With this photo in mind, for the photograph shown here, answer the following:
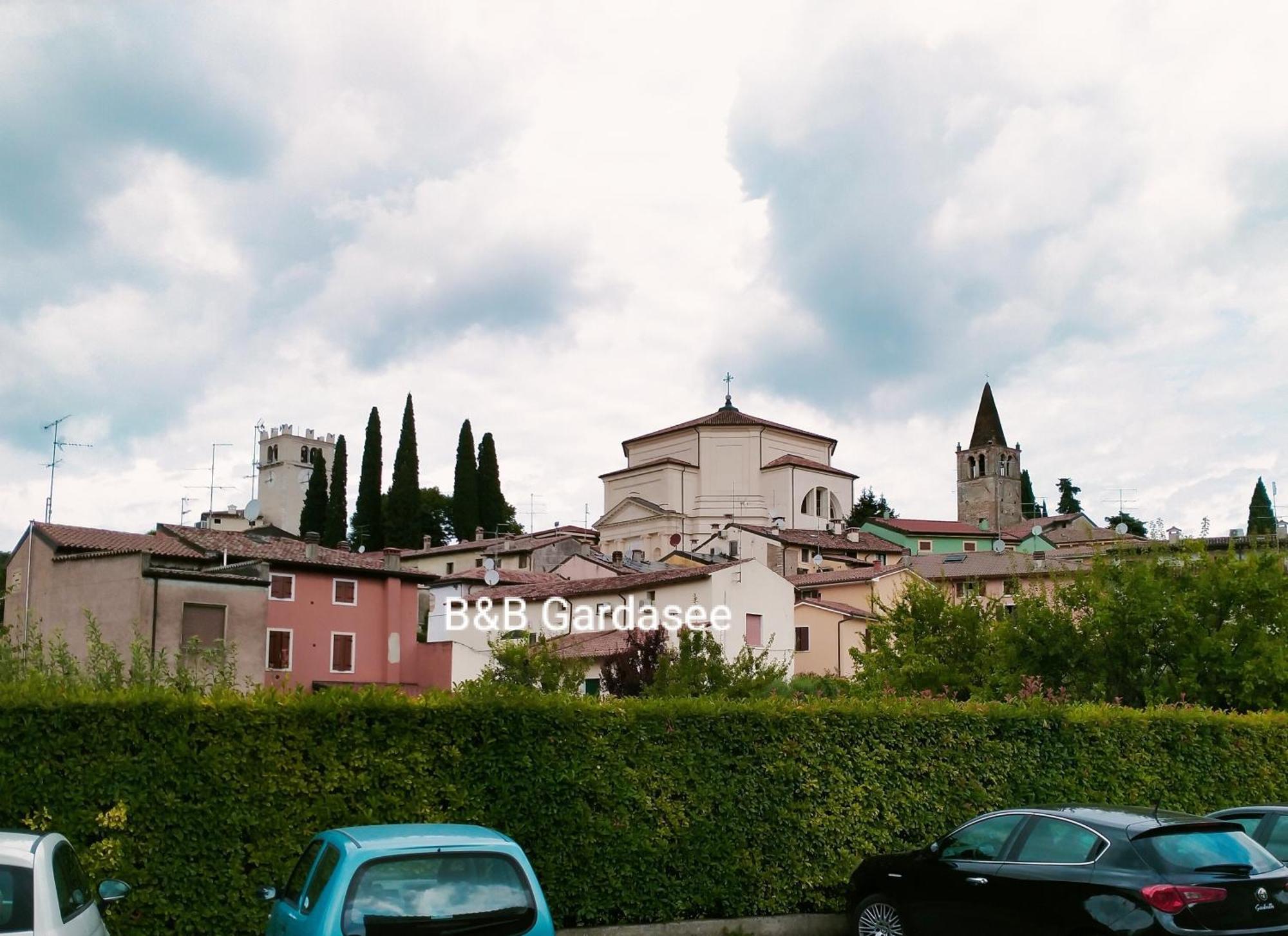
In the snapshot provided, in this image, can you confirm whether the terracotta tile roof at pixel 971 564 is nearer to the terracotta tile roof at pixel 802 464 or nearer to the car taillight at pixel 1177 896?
the terracotta tile roof at pixel 802 464

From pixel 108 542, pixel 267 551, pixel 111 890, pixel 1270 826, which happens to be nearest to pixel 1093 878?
pixel 1270 826

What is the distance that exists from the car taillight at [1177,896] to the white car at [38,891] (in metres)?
7.25

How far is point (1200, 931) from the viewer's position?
8602 mm

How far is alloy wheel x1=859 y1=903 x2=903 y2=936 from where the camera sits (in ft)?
36.1

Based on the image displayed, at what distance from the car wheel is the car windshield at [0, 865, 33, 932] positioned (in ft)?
24.8

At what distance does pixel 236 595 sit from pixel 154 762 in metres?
27.0

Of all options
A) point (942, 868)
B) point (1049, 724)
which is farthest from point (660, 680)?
point (942, 868)

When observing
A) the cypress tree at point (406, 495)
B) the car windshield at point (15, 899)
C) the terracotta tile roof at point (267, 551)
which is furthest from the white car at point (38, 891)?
the cypress tree at point (406, 495)

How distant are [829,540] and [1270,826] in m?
67.6

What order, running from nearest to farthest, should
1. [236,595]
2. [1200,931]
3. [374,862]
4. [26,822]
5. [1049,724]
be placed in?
[374,862]
[1200,931]
[26,822]
[1049,724]
[236,595]

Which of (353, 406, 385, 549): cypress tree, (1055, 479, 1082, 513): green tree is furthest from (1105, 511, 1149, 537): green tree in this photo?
(353, 406, 385, 549): cypress tree

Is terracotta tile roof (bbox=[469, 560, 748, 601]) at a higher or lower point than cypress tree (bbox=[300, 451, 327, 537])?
lower

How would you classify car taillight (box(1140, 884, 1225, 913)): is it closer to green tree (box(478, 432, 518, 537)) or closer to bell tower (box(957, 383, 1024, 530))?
green tree (box(478, 432, 518, 537))

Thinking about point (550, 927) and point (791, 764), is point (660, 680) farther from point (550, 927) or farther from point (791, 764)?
point (550, 927)
